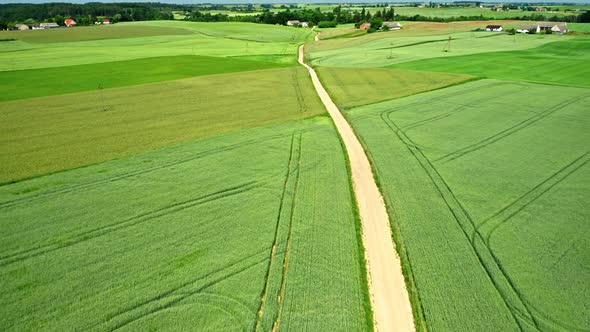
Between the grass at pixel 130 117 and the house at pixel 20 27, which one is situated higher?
the house at pixel 20 27

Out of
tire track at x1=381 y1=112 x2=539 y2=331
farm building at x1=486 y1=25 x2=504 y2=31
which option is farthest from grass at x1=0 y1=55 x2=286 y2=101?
farm building at x1=486 y1=25 x2=504 y2=31

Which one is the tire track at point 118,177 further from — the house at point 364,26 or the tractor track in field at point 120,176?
the house at point 364,26

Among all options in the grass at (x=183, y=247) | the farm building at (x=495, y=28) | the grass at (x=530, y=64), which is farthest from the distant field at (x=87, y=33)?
the grass at (x=183, y=247)

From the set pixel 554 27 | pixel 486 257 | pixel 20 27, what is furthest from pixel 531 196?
pixel 20 27

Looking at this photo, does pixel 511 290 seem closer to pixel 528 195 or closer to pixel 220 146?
pixel 528 195

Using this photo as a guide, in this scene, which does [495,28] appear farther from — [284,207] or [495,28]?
[284,207]

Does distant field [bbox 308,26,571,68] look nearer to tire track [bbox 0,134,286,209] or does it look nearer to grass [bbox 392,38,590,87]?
grass [bbox 392,38,590,87]
